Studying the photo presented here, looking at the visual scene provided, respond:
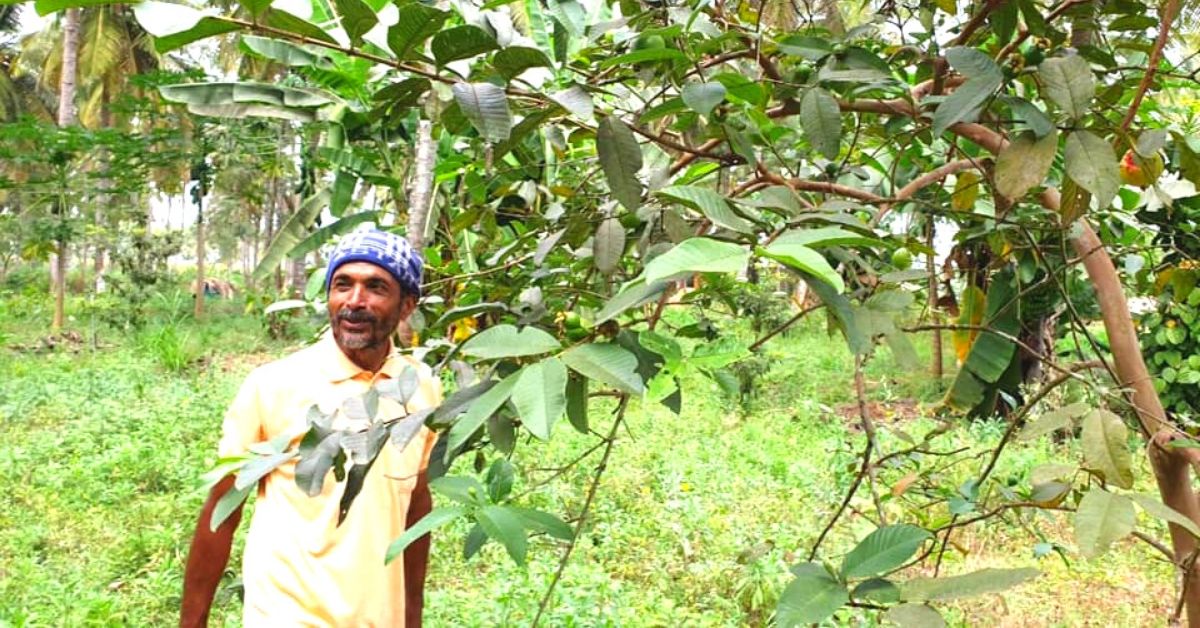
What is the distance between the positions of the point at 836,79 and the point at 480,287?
0.60m

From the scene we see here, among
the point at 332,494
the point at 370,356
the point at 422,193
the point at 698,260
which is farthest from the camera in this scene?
the point at 422,193

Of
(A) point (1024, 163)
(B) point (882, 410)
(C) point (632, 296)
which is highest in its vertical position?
(A) point (1024, 163)

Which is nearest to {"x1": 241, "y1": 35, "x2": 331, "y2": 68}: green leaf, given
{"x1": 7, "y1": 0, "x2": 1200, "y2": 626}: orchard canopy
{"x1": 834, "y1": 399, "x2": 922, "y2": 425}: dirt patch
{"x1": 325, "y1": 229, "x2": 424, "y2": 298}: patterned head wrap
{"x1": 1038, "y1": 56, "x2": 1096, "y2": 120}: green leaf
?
{"x1": 7, "y1": 0, "x2": 1200, "y2": 626}: orchard canopy

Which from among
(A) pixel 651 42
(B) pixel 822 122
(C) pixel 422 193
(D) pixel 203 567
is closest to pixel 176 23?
(A) pixel 651 42

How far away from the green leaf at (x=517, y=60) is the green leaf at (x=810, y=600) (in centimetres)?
44

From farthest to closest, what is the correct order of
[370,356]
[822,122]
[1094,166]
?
[370,356] < [822,122] < [1094,166]

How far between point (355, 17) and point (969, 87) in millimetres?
501

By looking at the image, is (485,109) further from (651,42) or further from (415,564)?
(415,564)

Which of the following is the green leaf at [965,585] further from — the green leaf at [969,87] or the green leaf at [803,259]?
the green leaf at [969,87]

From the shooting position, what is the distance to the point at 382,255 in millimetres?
1274

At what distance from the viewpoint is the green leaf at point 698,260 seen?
462 millimetres

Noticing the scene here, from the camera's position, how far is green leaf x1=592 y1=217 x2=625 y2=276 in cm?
91

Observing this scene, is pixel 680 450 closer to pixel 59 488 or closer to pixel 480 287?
pixel 59 488

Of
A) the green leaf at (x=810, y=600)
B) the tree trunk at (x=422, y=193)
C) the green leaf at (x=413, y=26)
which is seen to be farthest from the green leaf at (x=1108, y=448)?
the tree trunk at (x=422, y=193)
